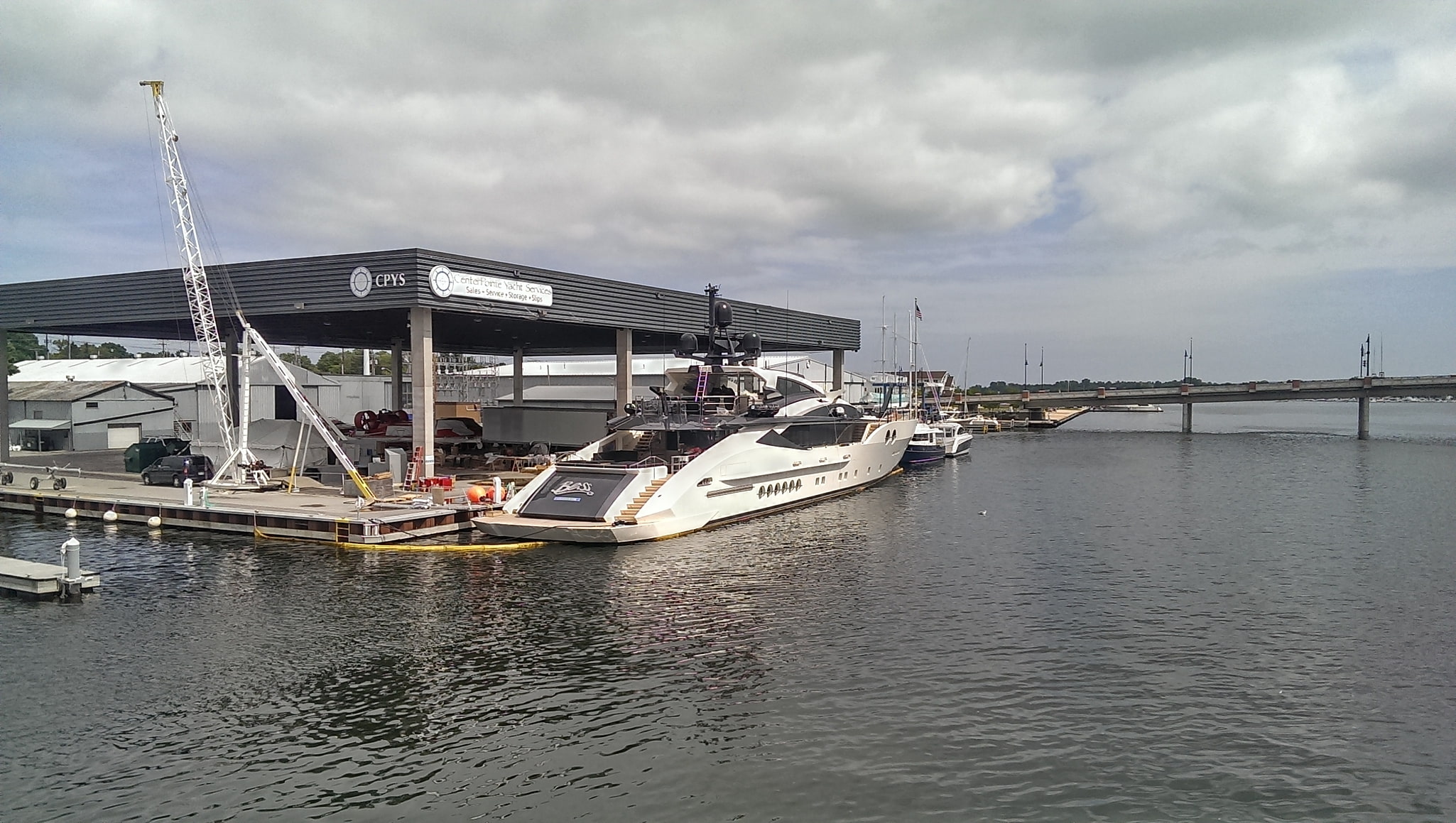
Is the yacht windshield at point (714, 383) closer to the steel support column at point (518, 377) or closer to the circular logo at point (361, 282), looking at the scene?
the circular logo at point (361, 282)

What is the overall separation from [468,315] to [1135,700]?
94.8 ft

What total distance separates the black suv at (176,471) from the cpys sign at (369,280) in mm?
11335

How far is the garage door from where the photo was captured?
163 ft

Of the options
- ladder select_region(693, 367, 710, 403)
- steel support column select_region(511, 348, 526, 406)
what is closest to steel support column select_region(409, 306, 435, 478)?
ladder select_region(693, 367, 710, 403)

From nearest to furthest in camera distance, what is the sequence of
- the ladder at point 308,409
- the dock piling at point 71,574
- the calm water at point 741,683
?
the calm water at point 741,683, the dock piling at point 71,574, the ladder at point 308,409

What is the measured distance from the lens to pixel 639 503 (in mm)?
25672

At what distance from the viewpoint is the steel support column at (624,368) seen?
133ft

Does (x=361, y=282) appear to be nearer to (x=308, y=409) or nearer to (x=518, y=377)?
(x=308, y=409)

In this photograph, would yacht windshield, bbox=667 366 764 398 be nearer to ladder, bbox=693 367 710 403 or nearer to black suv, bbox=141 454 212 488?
ladder, bbox=693 367 710 403

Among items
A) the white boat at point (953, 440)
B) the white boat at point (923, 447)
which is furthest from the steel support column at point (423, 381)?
the white boat at point (953, 440)

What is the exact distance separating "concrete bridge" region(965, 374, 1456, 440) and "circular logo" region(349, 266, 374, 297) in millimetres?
84900

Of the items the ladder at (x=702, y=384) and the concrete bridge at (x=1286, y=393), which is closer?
the ladder at (x=702, y=384)

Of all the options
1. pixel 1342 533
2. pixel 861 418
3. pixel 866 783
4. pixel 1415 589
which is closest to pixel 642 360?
pixel 861 418

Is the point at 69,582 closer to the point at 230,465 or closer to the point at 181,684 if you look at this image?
the point at 181,684
